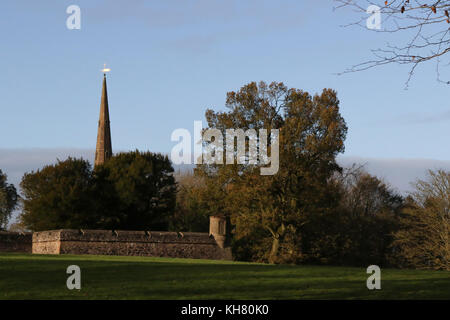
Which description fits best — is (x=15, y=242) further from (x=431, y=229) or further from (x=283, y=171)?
(x=431, y=229)

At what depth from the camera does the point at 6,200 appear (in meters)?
66.2

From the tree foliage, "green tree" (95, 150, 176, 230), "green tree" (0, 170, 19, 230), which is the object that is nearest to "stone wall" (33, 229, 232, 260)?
the tree foliage

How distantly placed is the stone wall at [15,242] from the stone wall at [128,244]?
50 centimetres

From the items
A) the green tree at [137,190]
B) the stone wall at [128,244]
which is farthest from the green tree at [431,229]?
the green tree at [137,190]

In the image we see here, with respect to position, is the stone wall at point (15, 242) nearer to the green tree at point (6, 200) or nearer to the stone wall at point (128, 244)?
the stone wall at point (128, 244)

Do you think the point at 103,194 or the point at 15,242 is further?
the point at 103,194

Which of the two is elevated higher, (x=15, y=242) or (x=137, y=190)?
(x=137, y=190)

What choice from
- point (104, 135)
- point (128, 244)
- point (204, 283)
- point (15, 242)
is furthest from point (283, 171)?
point (104, 135)

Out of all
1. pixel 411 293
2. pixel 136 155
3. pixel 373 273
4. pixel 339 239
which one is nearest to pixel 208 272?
pixel 373 273

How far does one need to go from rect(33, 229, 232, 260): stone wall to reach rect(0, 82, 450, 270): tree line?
2.05 m

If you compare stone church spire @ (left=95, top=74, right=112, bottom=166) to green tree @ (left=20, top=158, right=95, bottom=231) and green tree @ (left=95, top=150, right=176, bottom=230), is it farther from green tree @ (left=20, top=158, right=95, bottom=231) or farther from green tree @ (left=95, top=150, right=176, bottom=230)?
green tree @ (left=20, top=158, right=95, bottom=231)

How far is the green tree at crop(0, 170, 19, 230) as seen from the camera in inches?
2471

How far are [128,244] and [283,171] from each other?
924cm

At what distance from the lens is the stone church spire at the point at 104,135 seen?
66.9 m
